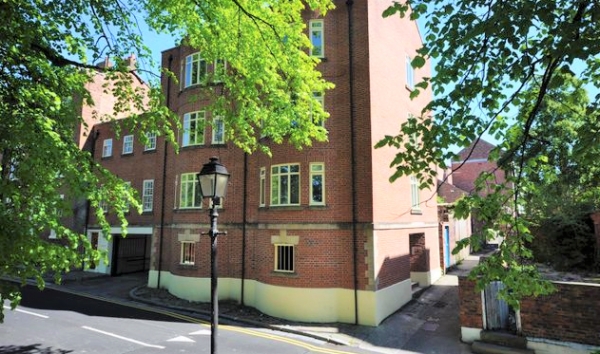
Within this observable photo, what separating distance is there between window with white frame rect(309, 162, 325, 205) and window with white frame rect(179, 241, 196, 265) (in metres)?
6.63

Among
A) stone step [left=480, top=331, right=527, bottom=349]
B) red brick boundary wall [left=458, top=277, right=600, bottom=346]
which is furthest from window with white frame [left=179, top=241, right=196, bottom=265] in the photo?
red brick boundary wall [left=458, top=277, right=600, bottom=346]

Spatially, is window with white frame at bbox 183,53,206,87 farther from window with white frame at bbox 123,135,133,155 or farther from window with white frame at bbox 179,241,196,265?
window with white frame at bbox 123,135,133,155

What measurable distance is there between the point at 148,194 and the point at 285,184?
38.8 ft

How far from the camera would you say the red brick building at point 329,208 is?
1378cm

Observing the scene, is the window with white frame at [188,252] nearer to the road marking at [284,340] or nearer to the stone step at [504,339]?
the road marking at [284,340]

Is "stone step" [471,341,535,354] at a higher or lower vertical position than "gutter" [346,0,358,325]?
lower

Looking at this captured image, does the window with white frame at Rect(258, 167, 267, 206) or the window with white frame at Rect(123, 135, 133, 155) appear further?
the window with white frame at Rect(123, 135, 133, 155)

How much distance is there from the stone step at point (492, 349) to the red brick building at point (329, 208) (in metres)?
3.50

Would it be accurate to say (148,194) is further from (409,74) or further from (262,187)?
(409,74)

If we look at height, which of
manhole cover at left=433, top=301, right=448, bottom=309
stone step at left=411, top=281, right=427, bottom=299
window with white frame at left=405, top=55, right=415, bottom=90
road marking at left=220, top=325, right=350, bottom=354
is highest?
window with white frame at left=405, top=55, right=415, bottom=90

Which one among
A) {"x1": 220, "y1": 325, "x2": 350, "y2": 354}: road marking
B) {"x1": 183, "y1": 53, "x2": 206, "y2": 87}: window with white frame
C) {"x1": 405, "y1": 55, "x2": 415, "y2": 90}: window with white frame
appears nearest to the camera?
{"x1": 220, "y1": 325, "x2": 350, "y2": 354}: road marking

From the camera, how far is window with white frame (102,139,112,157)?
26344mm

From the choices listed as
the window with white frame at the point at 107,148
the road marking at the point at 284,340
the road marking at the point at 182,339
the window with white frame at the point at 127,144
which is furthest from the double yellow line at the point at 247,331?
the window with white frame at the point at 107,148

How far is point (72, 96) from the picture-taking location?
7469mm
